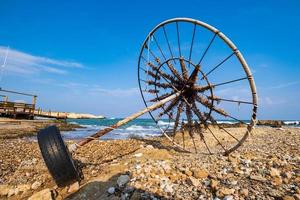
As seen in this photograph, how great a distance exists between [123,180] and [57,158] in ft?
4.71

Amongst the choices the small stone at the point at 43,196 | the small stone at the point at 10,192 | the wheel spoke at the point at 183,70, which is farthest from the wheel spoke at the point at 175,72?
the small stone at the point at 10,192

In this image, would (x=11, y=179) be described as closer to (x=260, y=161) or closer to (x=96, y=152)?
(x=96, y=152)

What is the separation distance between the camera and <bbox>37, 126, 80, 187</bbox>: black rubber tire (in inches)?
184

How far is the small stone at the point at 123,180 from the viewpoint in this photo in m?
4.55

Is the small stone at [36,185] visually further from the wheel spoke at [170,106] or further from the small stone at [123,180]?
the wheel spoke at [170,106]

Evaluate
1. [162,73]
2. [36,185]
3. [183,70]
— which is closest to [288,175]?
[183,70]

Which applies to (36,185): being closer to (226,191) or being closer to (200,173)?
(200,173)

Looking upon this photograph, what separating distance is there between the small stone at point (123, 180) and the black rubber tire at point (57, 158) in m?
0.98

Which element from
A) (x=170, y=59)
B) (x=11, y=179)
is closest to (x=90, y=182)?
(x=11, y=179)

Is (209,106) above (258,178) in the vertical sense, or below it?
above

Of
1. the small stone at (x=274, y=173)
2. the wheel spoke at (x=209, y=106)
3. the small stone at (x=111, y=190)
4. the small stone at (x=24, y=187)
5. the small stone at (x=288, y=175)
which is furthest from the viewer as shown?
the wheel spoke at (x=209, y=106)

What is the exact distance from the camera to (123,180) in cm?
461

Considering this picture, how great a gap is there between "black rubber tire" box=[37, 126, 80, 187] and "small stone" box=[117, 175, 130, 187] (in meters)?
0.98

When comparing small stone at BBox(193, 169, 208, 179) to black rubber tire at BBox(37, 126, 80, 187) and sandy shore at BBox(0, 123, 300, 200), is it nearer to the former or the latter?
sandy shore at BBox(0, 123, 300, 200)
